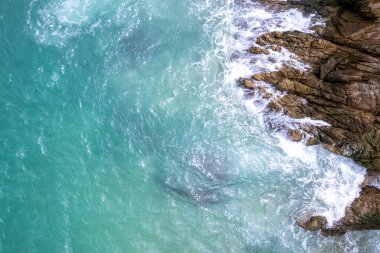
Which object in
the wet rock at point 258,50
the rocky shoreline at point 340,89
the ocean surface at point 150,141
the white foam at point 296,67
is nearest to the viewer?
the ocean surface at point 150,141

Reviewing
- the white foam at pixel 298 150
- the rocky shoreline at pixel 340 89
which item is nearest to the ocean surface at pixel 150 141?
the white foam at pixel 298 150

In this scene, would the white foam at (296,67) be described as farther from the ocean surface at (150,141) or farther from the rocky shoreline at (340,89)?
the rocky shoreline at (340,89)

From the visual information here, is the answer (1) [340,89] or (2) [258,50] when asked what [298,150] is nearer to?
(1) [340,89]

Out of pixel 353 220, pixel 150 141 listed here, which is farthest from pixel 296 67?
pixel 150 141

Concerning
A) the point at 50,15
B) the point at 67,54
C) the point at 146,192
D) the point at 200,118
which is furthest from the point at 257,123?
the point at 50,15

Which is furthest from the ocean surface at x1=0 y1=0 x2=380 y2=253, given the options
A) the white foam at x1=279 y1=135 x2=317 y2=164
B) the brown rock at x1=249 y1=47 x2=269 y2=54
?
the brown rock at x1=249 y1=47 x2=269 y2=54

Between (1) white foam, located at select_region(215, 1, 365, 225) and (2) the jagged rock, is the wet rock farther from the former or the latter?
(2) the jagged rock
